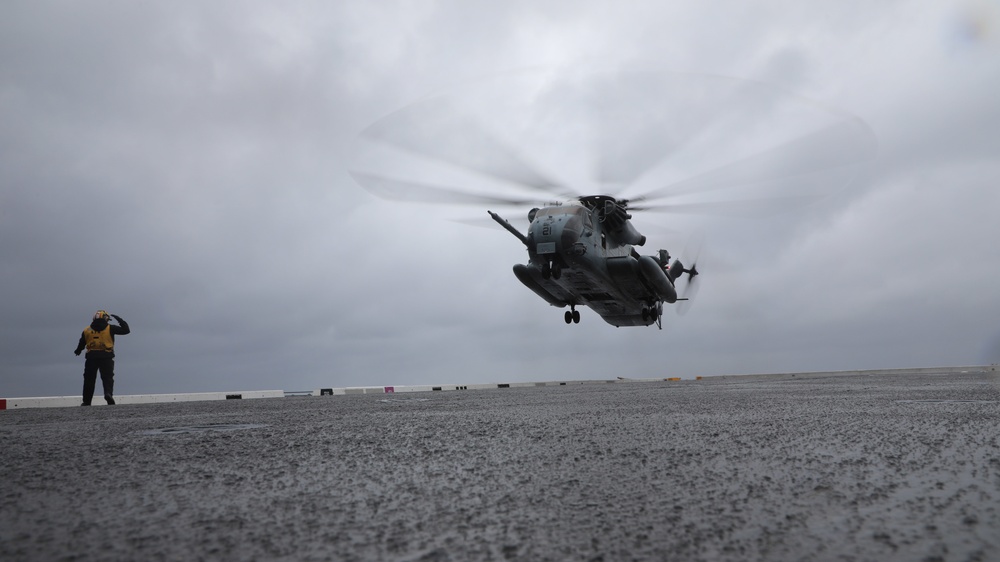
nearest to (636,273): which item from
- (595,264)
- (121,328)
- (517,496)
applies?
(595,264)

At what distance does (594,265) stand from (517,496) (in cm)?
1956

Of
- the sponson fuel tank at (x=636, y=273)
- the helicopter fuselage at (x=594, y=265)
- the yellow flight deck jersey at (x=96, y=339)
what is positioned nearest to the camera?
the yellow flight deck jersey at (x=96, y=339)

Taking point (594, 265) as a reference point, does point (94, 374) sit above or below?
below

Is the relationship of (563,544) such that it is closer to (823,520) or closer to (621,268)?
(823,520)

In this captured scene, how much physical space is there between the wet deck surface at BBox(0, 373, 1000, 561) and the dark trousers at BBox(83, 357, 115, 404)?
11118mm

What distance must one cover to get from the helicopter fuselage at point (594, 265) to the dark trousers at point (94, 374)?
11.3m

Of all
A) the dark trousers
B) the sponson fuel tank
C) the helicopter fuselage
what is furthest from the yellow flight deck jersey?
the sponson fuel tank

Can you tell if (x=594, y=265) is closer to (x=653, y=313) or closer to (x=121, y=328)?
(x=653, y=313)

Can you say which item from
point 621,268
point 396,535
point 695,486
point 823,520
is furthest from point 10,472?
point 621,268

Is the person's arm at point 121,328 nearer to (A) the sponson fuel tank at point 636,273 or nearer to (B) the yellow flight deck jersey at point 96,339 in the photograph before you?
(B) the yellow flight deck jersey at point 96,339

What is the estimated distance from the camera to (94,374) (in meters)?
15.0

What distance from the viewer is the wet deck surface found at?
1970mm

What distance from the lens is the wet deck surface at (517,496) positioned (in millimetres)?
1970

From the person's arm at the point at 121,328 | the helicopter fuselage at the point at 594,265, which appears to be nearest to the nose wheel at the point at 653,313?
the helicopter fuselage at the point at 594,265
